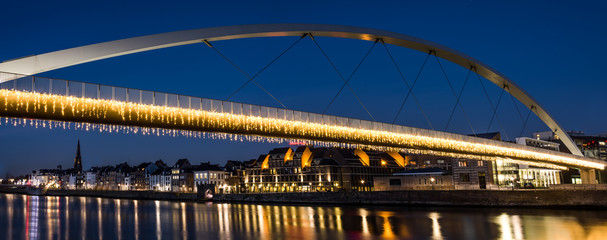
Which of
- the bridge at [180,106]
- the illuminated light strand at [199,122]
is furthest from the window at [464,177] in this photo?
the bridge at [180,106]

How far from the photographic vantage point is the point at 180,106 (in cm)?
2416

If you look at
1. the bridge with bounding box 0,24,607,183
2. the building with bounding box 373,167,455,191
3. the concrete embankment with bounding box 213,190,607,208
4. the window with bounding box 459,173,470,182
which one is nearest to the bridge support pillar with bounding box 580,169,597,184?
the window with bounding box 459,173,470,182

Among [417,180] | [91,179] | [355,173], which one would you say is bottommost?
[417,180]

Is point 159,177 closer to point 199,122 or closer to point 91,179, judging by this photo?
point 91,179

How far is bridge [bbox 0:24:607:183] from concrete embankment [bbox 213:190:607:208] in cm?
1360

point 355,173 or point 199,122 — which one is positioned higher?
point 199,122

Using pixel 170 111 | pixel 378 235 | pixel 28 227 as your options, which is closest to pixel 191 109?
pixel 170 111

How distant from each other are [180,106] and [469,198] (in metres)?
39.1

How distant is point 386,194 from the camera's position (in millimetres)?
59531

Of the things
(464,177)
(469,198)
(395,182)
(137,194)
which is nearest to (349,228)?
(469,198)

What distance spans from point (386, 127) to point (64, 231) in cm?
2929

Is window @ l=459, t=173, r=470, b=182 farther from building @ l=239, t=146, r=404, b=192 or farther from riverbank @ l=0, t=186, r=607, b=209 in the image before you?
building @ l=239, t=146, r=404, b=192

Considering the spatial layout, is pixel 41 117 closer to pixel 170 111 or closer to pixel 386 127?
pixel 170 111

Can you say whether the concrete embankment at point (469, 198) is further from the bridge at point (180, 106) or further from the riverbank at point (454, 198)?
the bridge at point (180, 106)
